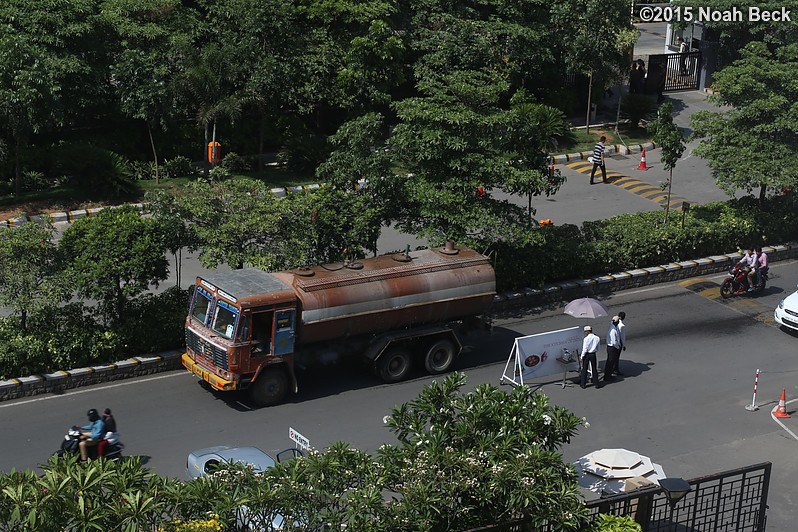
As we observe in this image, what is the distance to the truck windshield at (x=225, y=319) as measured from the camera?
22.4m

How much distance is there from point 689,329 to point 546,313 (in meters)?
3.63

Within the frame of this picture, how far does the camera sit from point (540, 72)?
146 feet

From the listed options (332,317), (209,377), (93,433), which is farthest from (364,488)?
(209,377)

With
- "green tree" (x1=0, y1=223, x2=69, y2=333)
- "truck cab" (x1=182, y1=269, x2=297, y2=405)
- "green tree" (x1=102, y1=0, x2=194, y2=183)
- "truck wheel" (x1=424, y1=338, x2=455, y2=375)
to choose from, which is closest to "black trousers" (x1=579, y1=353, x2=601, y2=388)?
"truck wheel" (x1=424, y1=338, x2=455, y2=375)

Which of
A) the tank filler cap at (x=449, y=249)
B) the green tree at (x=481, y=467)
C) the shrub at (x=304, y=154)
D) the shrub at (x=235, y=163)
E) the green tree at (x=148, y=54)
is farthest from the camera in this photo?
the shrub at (x=304, y=154)

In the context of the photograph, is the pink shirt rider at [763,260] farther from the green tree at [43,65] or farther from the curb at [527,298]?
the green tree at [43,65]

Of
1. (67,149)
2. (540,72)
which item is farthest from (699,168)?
(67,149)

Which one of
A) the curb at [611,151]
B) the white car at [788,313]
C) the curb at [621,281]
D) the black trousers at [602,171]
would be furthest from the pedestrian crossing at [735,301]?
the curb at [611,151]

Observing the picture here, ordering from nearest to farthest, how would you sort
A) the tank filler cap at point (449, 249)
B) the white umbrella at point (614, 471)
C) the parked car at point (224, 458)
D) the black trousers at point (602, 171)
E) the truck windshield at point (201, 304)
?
the white umbrella at point (614, 471) < the parked car at point (224, 458) < the truck windshield at point (201, 304) < the tank filler cap at point (449, 249) < the black trousers at point (602, 171)

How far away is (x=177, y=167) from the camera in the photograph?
37219 millimetres

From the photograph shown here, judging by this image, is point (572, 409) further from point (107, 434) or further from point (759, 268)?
point (107, 434)

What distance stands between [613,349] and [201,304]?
29.9 ft

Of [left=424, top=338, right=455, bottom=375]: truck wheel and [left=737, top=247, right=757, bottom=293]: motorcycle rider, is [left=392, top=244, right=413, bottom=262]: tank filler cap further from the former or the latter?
[left=737, top=247, right=757, bottom=293]: motorcycle rider

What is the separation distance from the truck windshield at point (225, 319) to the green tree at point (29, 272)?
328 cm
